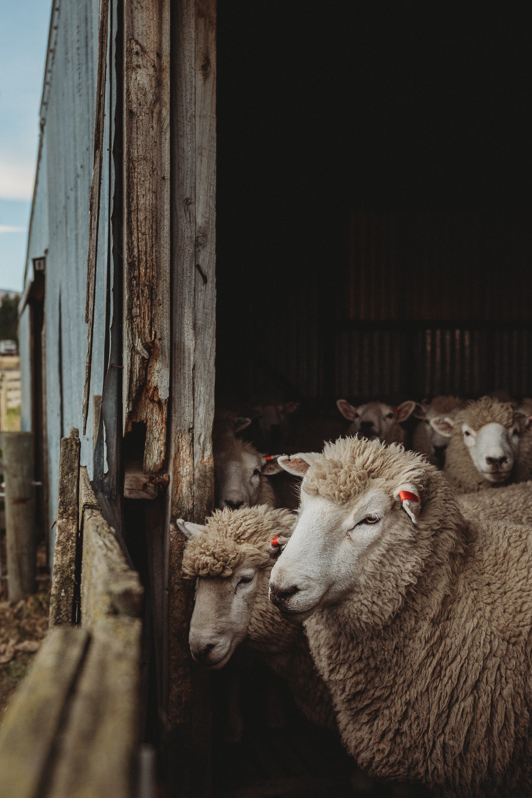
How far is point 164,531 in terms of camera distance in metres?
3.19

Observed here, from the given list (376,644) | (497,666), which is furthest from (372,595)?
(497,666)

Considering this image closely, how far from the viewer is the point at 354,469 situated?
96.7 inches

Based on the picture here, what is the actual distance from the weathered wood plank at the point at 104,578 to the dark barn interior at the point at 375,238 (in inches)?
209

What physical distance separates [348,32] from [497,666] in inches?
219

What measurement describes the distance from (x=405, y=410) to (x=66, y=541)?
4413 mm

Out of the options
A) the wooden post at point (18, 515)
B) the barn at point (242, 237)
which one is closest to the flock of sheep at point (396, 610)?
the barn at point (242, 237)

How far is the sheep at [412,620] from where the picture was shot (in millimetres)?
2277

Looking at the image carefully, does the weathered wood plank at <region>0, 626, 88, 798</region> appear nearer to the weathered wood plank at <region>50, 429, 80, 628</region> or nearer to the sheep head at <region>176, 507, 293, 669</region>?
the weathered wood plank at <region>50, 429, 80, 628</region>

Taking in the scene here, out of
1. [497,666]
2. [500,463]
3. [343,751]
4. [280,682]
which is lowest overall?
[343,751]

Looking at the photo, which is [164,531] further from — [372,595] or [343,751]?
[343,751]

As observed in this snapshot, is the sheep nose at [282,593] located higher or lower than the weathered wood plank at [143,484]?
lower

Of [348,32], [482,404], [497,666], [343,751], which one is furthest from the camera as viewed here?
[348,32]

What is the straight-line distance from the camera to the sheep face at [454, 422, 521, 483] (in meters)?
4.34

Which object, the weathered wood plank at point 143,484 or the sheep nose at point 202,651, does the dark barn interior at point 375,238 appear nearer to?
the weathered wood plank at point 143,484
